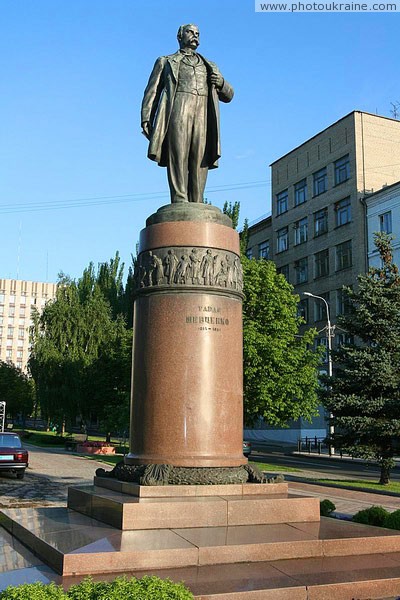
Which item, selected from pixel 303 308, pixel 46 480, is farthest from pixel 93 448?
pixel 303 308

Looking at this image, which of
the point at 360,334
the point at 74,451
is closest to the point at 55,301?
the point at 74,451

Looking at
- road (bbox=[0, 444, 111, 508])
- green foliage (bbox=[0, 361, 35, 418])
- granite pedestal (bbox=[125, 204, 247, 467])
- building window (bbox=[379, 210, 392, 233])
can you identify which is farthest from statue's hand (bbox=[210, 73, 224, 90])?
green foliage (bbox=[0, 361, 35, 418])

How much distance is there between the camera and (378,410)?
20812mm

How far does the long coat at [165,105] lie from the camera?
32.2ft

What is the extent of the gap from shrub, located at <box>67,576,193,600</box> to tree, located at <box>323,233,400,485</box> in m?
17.1

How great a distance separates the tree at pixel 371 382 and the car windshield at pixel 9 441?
34.7 ft

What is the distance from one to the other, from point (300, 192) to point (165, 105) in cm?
4472

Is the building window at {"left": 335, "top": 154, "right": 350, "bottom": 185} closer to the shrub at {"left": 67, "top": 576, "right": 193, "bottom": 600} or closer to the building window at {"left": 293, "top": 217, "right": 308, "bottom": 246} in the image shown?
the building window at {"left": 293, "top": 217, "right": 308, "bottom": 246}

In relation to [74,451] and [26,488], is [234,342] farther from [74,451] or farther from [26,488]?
[74,451]

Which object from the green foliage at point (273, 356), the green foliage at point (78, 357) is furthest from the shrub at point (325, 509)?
the green foliage at point (78, 357)

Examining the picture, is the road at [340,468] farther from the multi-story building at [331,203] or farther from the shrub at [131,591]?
the shrub at [131,591]

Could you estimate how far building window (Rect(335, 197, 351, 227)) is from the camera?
153 feet

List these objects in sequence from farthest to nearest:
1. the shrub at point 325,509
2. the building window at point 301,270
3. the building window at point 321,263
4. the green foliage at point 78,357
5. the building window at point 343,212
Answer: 1. the building window at point 301,270
2. the building window at point 321,263
3. the building window at point 343,212
4. the green foliage at point 78,357
5. the shrub at point 325,509

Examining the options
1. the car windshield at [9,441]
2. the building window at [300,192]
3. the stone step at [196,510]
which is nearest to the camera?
the stone step at [196,510]
